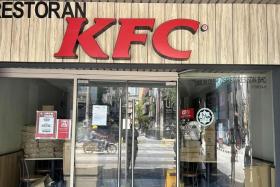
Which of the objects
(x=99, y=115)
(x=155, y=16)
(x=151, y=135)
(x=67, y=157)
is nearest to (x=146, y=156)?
(x=151, y=135)

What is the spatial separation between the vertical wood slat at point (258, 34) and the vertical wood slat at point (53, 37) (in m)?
2.83

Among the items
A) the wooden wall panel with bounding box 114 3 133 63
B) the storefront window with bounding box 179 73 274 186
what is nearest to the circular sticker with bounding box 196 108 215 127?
the storefront window with bounding box 179 73 274 186

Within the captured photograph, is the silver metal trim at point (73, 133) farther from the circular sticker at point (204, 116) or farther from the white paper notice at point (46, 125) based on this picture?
the circular sticker at point (204, 116)

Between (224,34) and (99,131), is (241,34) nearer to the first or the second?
(224,34)

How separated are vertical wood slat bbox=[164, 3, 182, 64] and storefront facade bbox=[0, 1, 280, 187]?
0.01m

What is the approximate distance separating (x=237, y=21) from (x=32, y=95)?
365cm

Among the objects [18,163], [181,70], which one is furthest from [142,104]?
[18,163]

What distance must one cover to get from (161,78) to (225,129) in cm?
145

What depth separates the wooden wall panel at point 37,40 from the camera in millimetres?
5805

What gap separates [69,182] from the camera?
652 cm

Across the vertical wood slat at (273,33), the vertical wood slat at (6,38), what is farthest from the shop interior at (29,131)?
the vertical wood slat at (273,33)

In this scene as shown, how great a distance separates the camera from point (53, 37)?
5836 millimetres

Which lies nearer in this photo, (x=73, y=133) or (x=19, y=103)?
(x=73, y=133)

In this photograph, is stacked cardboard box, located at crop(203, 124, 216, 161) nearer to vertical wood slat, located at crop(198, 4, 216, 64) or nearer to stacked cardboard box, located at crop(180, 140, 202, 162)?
stacked cardboard box, located at crop(180, 140, 202, 162)
